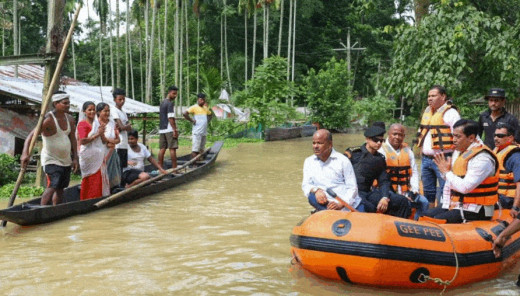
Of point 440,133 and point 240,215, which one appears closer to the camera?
point 440,133

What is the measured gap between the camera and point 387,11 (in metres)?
45.7

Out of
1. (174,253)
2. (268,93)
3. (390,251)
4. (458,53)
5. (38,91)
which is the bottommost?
(174,253)

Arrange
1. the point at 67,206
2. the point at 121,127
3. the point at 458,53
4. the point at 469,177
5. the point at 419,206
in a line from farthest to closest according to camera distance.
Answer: the point at 458,53 < the point at 121,127 < the point at 67,206 < the point at 419,206 < the point at 469,177

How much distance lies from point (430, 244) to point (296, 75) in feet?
131

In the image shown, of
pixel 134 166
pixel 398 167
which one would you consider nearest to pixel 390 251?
pixel 398 167

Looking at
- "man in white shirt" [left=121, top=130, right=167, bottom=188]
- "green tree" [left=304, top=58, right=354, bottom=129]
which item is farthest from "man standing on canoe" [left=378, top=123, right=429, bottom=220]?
"green tree" [left=304, top=58, right=354, bottom=129]

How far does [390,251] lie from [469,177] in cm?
123

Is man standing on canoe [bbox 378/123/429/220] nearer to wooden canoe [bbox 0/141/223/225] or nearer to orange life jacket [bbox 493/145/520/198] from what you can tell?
orange life jacket [bbox 493/145/520/198]

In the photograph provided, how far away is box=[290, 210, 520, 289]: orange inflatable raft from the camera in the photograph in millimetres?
4793

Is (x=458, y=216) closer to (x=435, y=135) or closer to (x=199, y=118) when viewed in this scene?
(x=435, y=135)

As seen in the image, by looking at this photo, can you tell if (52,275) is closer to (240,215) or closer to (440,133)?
(240,215)

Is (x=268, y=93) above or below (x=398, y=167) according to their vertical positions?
above

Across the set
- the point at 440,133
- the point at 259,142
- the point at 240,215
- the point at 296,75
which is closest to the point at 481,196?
the point at 440,133

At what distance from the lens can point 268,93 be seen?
27141 mm
